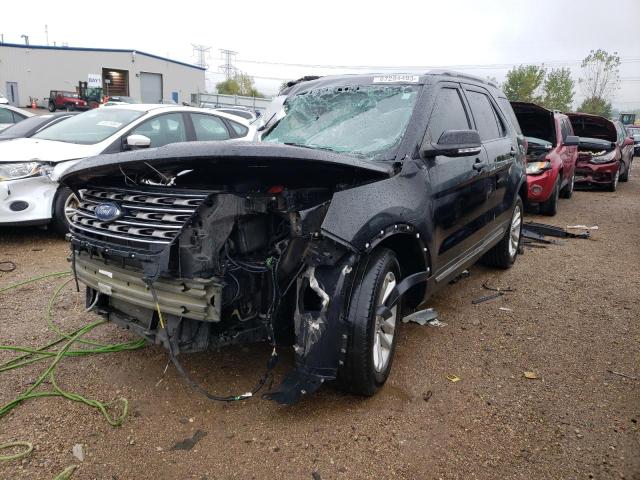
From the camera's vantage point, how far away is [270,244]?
9.61 feet

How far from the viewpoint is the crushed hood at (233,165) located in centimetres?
250

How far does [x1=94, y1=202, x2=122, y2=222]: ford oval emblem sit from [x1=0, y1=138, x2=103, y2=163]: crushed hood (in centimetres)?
360

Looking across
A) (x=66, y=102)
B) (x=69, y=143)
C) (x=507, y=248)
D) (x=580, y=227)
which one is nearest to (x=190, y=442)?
(x=507, y=248)

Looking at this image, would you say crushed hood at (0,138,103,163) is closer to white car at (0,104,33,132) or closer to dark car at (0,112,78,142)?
dark car at (0,112,78,142)

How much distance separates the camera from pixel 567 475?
2473mm

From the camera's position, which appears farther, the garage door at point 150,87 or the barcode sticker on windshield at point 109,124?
the garage door at point 150,87

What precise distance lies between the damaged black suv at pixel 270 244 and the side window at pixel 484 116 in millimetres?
1201

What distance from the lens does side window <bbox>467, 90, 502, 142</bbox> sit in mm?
4520

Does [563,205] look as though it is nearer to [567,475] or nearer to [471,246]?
[471,246]

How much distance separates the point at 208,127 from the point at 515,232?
14.5ft

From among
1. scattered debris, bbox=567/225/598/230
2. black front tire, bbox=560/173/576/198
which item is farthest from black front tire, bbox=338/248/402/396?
black front tire, bbox=560/173/576/198

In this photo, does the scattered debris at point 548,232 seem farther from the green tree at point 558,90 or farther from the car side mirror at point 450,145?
the green tree at point 558,90

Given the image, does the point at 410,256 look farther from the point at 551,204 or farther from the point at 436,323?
the point at 551,204

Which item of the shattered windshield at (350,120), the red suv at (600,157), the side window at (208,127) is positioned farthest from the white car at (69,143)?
the red suv at (600,157)
